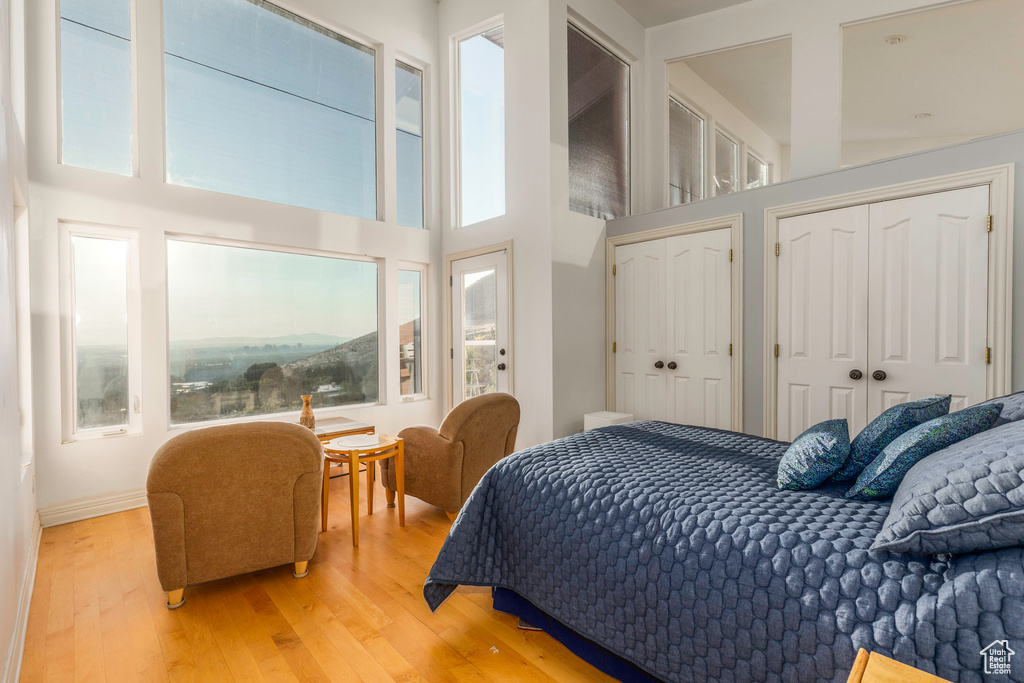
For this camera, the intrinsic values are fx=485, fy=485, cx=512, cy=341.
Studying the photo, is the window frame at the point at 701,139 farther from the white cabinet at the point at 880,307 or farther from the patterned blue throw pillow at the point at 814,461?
the patterned blue throw pillow at the point at 814,461

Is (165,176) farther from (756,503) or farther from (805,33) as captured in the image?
(805,33)

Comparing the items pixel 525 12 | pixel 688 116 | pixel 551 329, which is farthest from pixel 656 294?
pixel 525 12

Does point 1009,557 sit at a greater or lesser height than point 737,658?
greater

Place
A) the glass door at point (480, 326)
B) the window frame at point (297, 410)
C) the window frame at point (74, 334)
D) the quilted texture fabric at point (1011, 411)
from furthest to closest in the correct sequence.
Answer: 1. the glass door at point (480, 326)
2. the window frame at point (297, 410)
3. the window frame at point (74, 334)
4. the quilted texture fabric at point (1011, 411)

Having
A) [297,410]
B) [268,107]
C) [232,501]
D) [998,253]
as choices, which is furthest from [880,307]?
[268,107]

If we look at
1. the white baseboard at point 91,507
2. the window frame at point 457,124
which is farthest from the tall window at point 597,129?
the white baseboard at point 91,507

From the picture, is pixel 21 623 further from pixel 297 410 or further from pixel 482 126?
pixel 482 126

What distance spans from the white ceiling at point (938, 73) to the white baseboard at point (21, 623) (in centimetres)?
606

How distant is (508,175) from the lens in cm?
443

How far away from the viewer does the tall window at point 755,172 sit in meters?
5.85

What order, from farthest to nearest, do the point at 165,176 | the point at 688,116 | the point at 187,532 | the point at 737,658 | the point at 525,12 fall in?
the point at 688,116 < the point at 525,12 < the point at 165,176 < the point at 187,532 < the point at 737,658

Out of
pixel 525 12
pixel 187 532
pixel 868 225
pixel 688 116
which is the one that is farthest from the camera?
pixel 688 116

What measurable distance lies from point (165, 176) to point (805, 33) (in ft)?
17.0

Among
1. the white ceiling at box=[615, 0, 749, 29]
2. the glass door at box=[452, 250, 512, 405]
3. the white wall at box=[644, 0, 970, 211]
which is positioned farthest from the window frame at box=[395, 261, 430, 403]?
the white wall at box=[644, 0, 970, 211]
